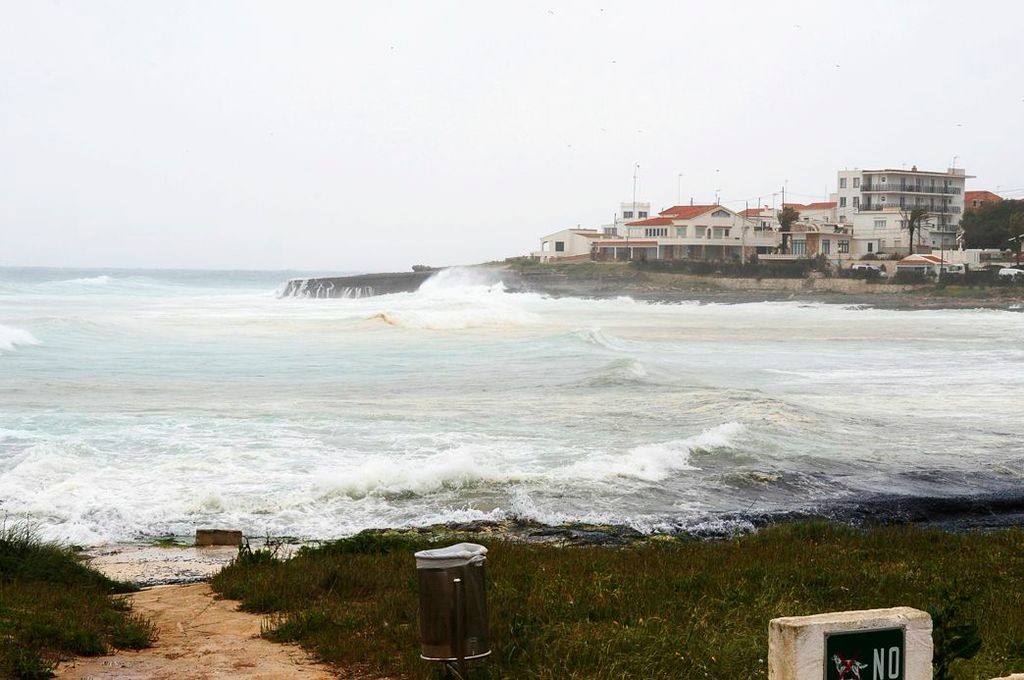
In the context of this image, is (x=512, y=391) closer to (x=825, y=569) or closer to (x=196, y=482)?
(x=196, y=482)

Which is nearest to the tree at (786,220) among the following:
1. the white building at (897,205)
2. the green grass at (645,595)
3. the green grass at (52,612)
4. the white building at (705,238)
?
the white building at (705,238)

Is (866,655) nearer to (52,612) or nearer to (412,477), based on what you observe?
(52,612)

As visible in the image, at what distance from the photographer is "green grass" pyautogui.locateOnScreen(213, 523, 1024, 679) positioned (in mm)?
6410

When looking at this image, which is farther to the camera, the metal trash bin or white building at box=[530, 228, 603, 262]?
white building at box=[530, 228, 603, 262]

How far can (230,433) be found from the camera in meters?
19.0

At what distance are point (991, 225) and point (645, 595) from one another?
104 metres

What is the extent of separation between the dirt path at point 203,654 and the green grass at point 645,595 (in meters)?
0.18

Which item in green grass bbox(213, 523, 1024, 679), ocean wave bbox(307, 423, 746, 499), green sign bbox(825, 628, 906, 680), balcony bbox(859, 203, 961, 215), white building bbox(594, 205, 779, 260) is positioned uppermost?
balcony bbox(859, 203, 961, 215)

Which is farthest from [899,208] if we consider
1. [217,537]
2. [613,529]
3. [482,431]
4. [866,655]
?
[866,655]

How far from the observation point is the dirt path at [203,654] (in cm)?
653

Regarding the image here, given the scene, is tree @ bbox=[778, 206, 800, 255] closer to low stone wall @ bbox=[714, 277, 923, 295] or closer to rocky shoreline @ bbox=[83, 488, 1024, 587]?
low stone wall @ bbox=[714, 277, 923, 295]

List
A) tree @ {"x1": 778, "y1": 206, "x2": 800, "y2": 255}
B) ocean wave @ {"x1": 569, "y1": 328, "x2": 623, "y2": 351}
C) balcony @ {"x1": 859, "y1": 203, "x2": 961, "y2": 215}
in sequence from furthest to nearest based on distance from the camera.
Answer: balcony @ {"x1": 859, "y1": 203, "x2": 961, "y2": 215}
tree @ {"x1": 778, "y1": 206, "x2": 800, "y2": 255}
ocean wave @ {"x1": 569, "y1": 328, "x2": 623, "y2": 351}

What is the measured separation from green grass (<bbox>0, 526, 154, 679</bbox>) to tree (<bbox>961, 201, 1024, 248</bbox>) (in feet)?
337

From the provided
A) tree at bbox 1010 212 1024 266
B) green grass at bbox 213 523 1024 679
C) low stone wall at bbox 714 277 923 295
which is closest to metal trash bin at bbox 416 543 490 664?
green grass at bbox 213 523 1024 679
